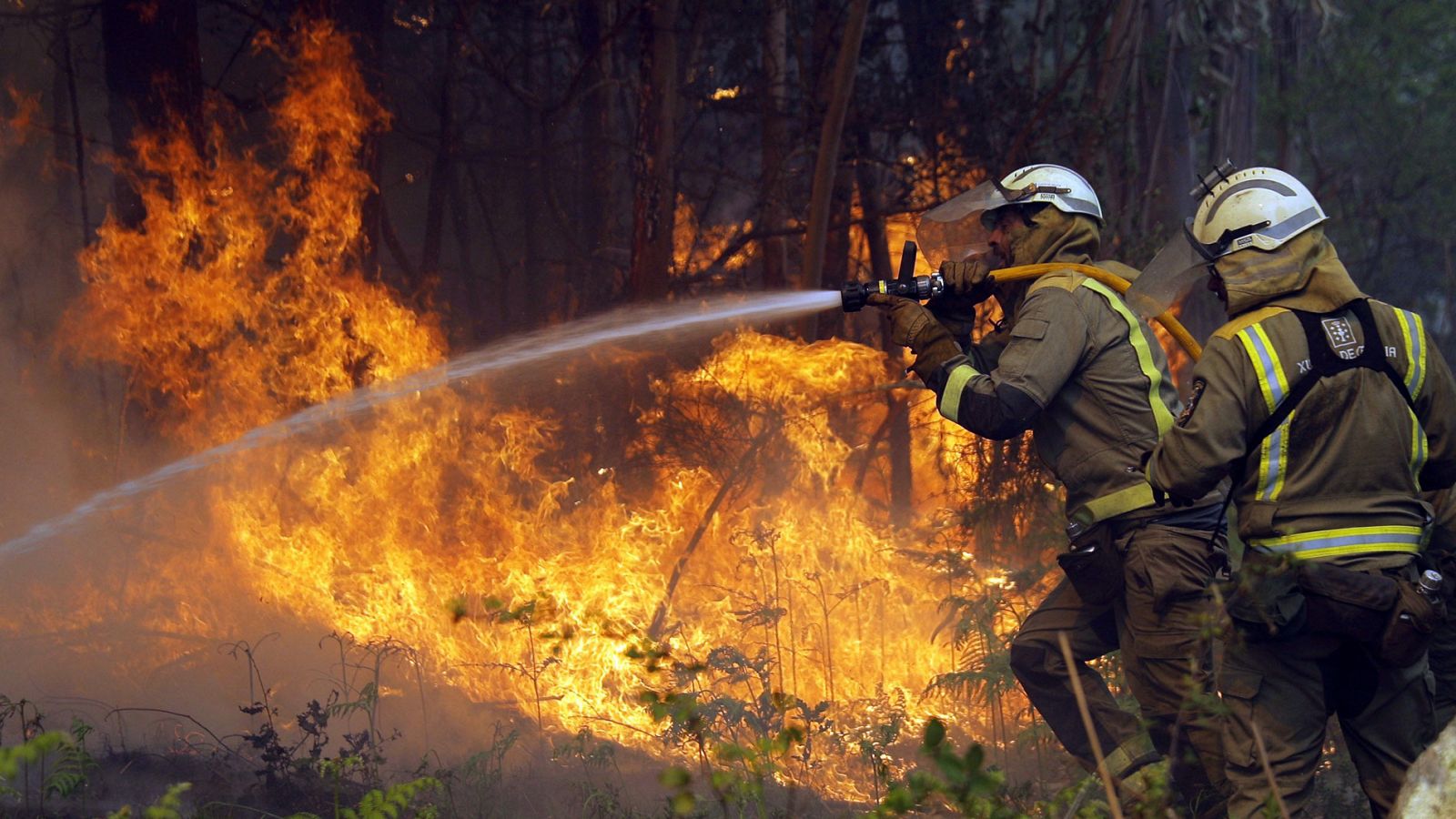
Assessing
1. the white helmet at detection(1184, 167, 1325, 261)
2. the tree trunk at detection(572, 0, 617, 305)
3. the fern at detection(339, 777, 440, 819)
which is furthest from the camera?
the tree trunk at detection(572, 0, 617, 305)

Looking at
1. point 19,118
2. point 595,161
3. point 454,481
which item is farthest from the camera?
point 595,161

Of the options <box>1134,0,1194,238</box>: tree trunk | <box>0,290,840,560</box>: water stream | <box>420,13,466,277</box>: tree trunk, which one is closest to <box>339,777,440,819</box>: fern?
<box>0,290,840,560</box>: water stream

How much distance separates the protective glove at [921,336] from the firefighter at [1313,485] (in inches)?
36.5

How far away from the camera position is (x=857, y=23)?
738 centimetres

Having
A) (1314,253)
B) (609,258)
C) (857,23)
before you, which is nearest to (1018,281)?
(1314,253)

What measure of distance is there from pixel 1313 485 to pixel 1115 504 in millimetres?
795

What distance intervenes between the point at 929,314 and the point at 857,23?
152 inches

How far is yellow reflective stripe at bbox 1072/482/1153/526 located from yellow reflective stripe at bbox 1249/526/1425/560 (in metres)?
0.67

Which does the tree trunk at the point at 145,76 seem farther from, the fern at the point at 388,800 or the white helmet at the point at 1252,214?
the white helmet at the point at 1252,214

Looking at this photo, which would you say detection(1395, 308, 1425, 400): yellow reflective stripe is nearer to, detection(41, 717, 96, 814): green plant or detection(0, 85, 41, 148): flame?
detection(41, 717, 96, 814): green plant

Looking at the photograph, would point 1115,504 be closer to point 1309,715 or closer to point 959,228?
point 1309,715

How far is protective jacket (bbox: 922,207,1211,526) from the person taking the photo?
3.84m

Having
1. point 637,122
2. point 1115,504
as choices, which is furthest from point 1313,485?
point 637,122

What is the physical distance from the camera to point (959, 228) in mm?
4711
